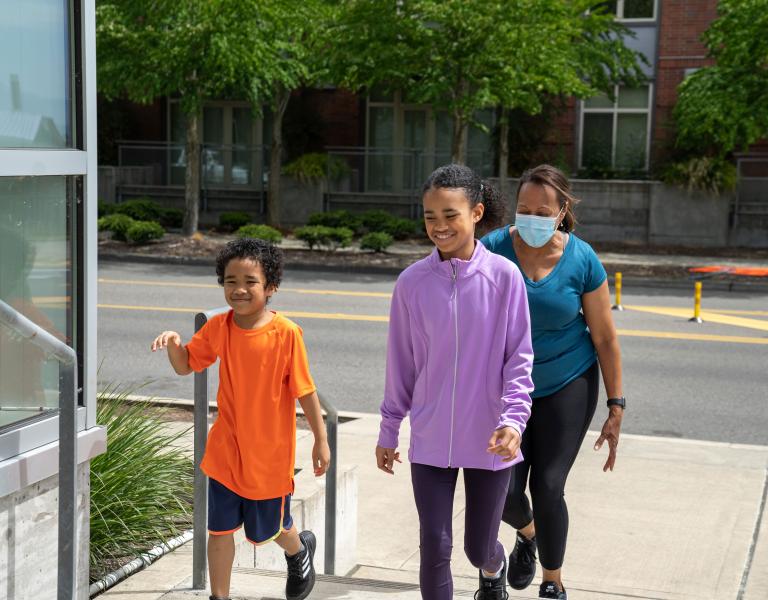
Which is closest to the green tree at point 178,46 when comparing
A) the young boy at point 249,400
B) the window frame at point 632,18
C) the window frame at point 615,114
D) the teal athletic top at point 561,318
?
the window frame at point 615,114

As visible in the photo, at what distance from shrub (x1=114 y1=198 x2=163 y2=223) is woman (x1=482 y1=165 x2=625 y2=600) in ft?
70.9

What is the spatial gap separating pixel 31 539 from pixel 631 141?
83.3 ft

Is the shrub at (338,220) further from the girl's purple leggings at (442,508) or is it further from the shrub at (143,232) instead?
the girl's purple leggings at (442,508)

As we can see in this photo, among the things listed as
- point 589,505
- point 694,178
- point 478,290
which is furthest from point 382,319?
point 694,178

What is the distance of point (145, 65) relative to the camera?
21531 millimetres

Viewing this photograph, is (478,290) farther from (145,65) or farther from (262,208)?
(262,208)

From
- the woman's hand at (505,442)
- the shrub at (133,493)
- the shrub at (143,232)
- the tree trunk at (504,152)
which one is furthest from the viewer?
the tree trunk at (504,152)

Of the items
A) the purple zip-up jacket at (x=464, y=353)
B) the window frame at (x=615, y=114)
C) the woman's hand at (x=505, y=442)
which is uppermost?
the window frame at (x=615, y=114)

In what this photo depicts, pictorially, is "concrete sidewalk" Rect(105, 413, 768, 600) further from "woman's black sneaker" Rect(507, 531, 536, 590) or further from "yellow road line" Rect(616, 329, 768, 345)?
"yellow road line" Rect(616, 329, 768, 345)

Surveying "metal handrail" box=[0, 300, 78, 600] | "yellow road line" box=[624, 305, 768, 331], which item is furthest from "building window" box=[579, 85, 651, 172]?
"metal handrail" box=[0, 300, 78, 600]

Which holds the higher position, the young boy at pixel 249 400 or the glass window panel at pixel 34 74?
the glass window panel at pixel 34 74

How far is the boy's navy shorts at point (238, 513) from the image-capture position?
3959 millimetres

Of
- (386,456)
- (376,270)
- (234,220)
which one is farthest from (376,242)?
(386,456)

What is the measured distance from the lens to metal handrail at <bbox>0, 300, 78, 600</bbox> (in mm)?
3107
